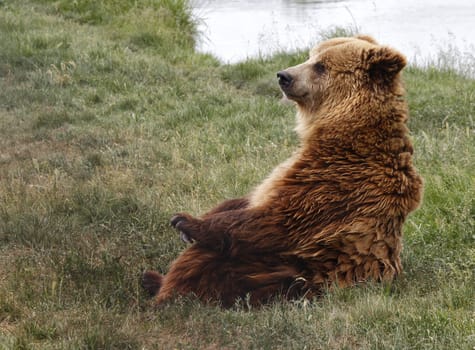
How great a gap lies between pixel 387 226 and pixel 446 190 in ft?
5.88

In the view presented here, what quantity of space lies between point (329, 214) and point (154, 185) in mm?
3143

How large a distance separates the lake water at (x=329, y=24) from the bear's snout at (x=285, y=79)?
7.64 meters

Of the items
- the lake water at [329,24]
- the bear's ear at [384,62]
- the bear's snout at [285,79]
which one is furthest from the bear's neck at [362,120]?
the lake water at [329,24]

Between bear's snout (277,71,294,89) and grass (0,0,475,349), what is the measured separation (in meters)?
1.25

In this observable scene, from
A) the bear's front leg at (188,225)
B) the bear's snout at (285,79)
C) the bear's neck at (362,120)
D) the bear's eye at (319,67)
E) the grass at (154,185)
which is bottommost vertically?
the grass at (154,185)

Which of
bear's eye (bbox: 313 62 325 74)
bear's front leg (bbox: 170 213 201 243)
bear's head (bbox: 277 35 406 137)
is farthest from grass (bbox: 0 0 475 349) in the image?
bear's eye (bbox: 313 62 325 74)

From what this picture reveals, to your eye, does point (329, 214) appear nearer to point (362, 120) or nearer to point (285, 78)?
point (362, 120)

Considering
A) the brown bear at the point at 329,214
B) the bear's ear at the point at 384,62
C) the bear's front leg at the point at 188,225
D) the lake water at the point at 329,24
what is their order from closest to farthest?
the brown bear at the point at 329,214 < the bear's front leg at the point at 188,225 < the bear's ear at the point at 384,62 < the lake water at the point at 329,24

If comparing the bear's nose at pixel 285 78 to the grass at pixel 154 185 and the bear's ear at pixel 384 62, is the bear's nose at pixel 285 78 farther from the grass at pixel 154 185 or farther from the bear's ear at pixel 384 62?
the grass at pixel 154 185

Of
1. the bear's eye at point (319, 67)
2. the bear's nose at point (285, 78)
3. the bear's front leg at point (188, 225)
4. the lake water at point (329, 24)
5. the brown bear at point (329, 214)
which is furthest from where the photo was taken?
the lake water at point (329, 24)

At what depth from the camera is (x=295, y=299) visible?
3.70m

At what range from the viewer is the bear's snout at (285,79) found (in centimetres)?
431

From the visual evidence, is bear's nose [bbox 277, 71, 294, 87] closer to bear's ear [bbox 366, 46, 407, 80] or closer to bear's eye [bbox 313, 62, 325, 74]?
bear's eye [bbox 313, 62, 325, 74]

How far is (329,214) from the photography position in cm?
371
